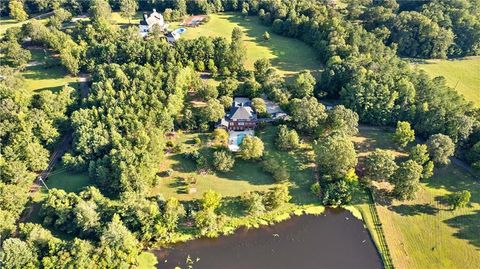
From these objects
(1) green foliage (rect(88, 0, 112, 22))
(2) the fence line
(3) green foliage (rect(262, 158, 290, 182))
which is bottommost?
(2) the fence line

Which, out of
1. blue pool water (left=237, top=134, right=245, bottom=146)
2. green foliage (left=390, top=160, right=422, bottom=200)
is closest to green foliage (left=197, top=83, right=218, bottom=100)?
blue pool water (left=237, top=134, right=245, bottom=146)

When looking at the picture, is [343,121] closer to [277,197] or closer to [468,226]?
[277,197]

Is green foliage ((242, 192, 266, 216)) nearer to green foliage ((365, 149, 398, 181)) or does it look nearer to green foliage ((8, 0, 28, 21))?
green foliage ((365, 149, 398, 181))

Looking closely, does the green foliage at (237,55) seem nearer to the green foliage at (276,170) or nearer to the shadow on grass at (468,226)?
the green foliage at (276,170)

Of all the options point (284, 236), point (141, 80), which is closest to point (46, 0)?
point (141, 80)

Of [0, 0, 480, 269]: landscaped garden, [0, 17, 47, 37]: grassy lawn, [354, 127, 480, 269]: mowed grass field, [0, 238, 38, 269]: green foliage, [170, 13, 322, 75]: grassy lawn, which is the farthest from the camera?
[0, 17, 47, 37]: grassy lawn

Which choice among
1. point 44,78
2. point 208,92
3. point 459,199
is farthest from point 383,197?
point 44,78

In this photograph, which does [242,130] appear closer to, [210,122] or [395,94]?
[210,122]
